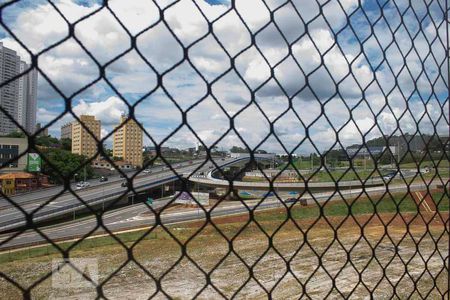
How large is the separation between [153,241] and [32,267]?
14.5 feet

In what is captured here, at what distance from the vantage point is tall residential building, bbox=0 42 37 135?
758mm

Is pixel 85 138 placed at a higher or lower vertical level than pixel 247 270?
higher

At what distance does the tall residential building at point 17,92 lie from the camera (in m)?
0.76

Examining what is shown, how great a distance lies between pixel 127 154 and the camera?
1258 millimetres

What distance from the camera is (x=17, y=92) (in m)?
0.93

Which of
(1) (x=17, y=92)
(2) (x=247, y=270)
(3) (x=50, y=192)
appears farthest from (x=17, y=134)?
(2) (x=247, y=270)

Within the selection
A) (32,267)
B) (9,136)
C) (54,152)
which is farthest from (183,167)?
(32,267)

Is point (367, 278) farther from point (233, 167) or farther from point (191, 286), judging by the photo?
point (233, 167)

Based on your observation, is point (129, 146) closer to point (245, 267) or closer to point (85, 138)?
point (85, 138)

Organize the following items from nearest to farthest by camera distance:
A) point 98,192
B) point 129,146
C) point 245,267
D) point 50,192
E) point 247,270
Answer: point 129,146 → point 50,192 → point 98,192 → point 245,267 → point 247,270

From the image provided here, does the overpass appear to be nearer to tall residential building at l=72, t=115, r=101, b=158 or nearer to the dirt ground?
tall residential building at l=72, t=115, r=101, b=158

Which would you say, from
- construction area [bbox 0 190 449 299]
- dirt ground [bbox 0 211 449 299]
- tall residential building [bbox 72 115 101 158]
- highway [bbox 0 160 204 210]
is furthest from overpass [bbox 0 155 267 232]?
dirt ground [bbox 0 211 449 299]

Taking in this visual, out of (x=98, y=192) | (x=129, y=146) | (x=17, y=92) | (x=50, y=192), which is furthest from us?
(x=98, y=192)

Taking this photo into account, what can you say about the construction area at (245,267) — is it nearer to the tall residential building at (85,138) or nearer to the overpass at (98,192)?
the overpass at (98,192)
